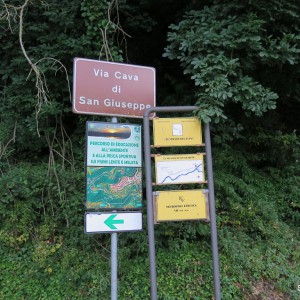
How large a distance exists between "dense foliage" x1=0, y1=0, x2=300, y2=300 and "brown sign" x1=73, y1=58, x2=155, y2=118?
61cm

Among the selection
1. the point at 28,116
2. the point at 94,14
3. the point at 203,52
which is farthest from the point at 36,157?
the point at 203,52

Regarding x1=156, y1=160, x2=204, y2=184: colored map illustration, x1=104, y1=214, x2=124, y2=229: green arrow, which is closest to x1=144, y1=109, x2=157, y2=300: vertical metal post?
x1=156, y1=160, x2=204, y2=184: colored map illustration

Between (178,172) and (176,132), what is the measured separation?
39cm

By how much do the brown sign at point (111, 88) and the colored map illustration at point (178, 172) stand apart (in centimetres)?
58

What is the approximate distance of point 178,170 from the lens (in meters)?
3.29

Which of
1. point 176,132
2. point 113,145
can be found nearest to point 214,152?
point 176,132

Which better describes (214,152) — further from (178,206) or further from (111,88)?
(111,88)

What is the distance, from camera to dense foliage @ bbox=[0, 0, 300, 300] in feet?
12.4

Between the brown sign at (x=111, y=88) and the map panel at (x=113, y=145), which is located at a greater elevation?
the brown sign at (x=111, y=88)

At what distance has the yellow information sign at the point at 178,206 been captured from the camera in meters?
3.25

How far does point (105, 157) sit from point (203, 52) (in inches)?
68.1

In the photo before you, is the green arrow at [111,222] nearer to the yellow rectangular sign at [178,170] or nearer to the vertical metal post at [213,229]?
the yellow rectangular sign at [178,170]

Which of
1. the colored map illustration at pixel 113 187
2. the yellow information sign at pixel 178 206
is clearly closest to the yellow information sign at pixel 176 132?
the colored map illustration at pixel 113 187

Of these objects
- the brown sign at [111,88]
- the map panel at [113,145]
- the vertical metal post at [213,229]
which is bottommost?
the vertical metal post at [213,229]
